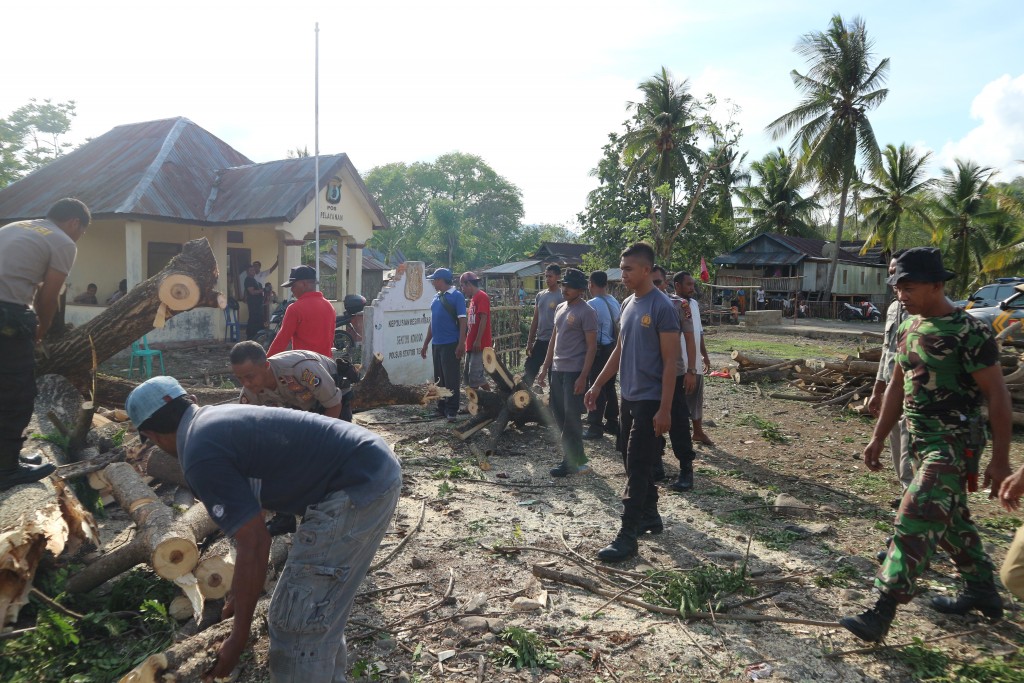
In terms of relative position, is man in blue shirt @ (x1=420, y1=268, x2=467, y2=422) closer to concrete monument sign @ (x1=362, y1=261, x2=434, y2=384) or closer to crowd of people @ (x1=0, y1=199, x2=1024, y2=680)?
concrete monument sign @ (x1=362, y1=261, x2=434, y2=384)

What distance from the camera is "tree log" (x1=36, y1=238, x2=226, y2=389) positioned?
5.93 m

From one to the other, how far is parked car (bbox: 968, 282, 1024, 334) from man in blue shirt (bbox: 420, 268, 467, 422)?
22.0 feet

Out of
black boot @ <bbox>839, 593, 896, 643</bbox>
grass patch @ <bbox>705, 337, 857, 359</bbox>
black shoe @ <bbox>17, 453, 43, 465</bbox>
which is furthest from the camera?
grass patch @ <bbox>705, 337, 857, 359</bbox>

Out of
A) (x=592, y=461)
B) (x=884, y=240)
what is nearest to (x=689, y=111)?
(x=884, y=240)

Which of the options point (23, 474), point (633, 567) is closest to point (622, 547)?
point (633, 567)

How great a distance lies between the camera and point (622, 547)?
4.30 meters

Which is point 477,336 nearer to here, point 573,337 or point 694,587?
point 573,337

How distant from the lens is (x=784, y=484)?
615cm

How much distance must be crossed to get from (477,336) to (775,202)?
127 ft

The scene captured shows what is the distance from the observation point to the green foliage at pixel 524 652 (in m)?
3.17

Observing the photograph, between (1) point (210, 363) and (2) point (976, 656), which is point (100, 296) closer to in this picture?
(1) point (210, 363)

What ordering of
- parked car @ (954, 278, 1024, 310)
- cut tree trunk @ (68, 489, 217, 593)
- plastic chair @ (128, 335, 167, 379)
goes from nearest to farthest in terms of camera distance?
cut tree trunk @ (68, 489, 217, 593)
plastic chair @ (128, 335, 167, 379)
parked car @ (954, 278, 1024, 310)

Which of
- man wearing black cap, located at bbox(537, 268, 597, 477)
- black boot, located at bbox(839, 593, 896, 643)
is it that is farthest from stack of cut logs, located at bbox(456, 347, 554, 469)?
black boot, located at bbox(839, 593, 896, 643)

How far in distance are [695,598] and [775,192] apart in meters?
42.8
